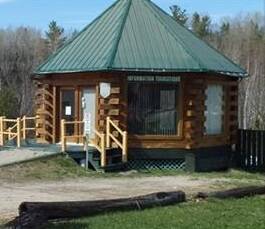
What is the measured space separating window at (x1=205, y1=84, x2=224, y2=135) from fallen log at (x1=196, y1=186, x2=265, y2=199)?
7802mm

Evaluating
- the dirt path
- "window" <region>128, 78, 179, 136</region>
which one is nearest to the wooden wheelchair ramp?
"window" <region>128, 78, 179, 136</region>

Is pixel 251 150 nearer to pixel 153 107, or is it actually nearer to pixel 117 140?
pixel 153 107

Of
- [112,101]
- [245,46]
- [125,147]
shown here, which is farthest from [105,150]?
[245,46]

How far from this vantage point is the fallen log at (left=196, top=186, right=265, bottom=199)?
15.4 metres

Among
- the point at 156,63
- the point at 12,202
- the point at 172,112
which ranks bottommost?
the point at 12,202

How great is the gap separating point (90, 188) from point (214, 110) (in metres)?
8.42

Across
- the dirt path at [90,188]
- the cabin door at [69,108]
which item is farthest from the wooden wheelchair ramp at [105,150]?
the dirt path at [90,188]

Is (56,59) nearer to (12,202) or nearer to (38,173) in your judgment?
(38,173)

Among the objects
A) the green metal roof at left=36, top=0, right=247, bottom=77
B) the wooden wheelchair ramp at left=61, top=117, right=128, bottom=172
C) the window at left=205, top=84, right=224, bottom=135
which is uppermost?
the green metal roof at left=36, top=0, right=247, bottom=77

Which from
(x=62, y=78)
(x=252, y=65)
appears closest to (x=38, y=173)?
(x=62, y=78)

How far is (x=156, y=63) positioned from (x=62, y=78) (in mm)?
3646

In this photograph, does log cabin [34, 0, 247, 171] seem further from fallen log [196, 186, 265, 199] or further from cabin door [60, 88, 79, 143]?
fallen log [196, 186, 265, 199]

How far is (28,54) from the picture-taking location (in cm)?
7281

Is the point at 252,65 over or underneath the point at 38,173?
over
